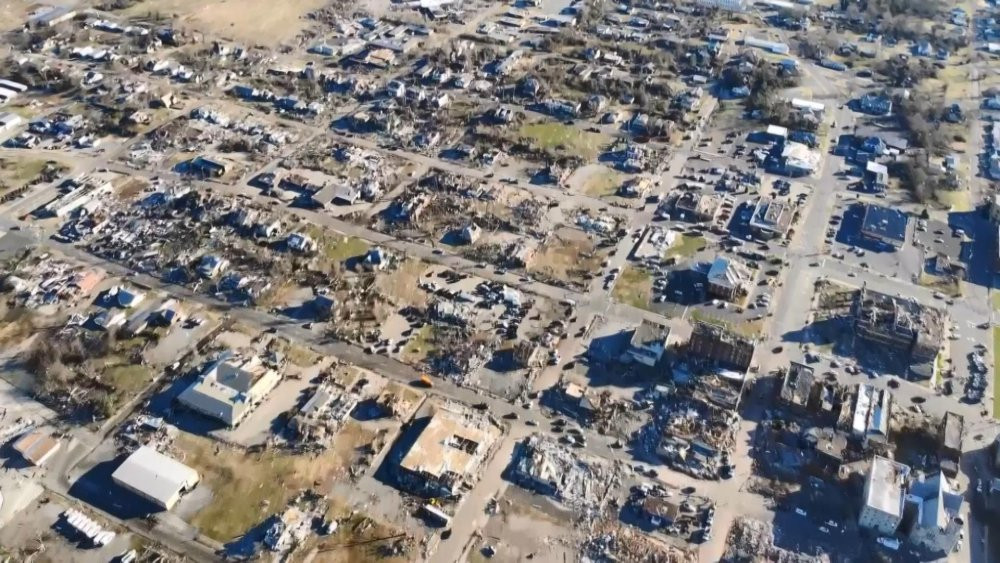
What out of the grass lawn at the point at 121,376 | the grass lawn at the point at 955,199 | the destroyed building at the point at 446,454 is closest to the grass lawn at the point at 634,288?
the destroyed building at the point at 446,454

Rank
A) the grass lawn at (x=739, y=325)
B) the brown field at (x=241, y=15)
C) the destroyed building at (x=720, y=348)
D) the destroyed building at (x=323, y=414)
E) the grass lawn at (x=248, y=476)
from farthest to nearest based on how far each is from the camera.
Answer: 1. the brown field at (x=241, y=15)
2. the grass lawn at (x=739, y=325)
3. the destroyed building at (x=720, y=348)
4. the destroyed building at (x=323, y=414)
5. the grass lawn at (x=248, y=476)

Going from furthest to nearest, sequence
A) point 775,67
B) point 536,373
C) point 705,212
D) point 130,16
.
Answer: point 130,16 < point 775,67 < point 705,212 < point 536,373

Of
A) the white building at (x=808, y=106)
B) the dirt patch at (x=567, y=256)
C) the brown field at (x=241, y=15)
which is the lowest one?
the dirt patch at (x=567, y=256)

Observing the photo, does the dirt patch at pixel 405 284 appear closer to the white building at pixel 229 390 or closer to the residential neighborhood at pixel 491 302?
the residential neighborhood at pixel 491 302

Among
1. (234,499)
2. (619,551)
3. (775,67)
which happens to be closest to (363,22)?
(775,67)

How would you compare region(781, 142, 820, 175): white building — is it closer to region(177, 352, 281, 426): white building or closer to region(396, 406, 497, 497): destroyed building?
region(396, 406, 497, 497): destroyed building

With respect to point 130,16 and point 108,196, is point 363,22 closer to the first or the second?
point 130,16

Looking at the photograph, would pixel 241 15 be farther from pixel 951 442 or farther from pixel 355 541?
pixel 951 442

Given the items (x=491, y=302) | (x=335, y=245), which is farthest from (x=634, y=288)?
(x=335, y=245)
